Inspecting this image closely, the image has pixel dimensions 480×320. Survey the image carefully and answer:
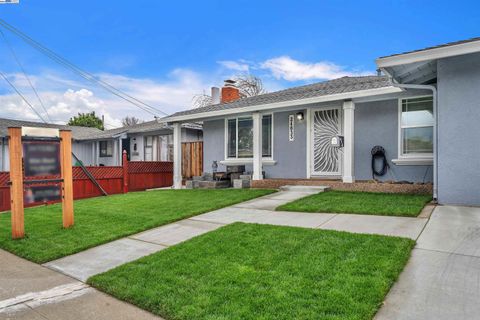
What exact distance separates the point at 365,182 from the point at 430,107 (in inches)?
99.2

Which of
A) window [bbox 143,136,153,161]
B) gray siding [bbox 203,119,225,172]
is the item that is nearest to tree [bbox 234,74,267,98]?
window [bbox 143,136,153,161]

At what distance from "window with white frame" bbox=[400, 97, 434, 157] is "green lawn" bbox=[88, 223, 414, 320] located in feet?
17.1

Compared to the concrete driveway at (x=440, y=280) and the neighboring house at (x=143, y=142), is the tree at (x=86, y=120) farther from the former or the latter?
the concrete driveway at (x=440, y=280)

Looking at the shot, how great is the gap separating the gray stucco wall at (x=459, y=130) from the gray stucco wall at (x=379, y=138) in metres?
2.04

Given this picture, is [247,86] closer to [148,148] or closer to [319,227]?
[148,148]

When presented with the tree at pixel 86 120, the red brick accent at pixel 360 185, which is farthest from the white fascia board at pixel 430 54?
the tree at pixel 86 120

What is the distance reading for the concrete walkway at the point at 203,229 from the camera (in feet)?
13.5

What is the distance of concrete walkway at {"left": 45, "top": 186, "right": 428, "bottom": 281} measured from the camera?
4117mm

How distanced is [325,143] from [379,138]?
1651 mm

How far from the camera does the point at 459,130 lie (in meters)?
6.17

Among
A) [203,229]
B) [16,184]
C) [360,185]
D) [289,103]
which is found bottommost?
[203,229]

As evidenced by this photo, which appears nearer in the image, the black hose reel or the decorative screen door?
the black hose reel

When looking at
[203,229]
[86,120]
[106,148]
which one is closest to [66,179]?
[203,229]

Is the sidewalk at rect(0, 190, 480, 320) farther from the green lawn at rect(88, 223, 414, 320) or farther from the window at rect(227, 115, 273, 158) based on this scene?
the window at rect(227, 115, 273, 158)
